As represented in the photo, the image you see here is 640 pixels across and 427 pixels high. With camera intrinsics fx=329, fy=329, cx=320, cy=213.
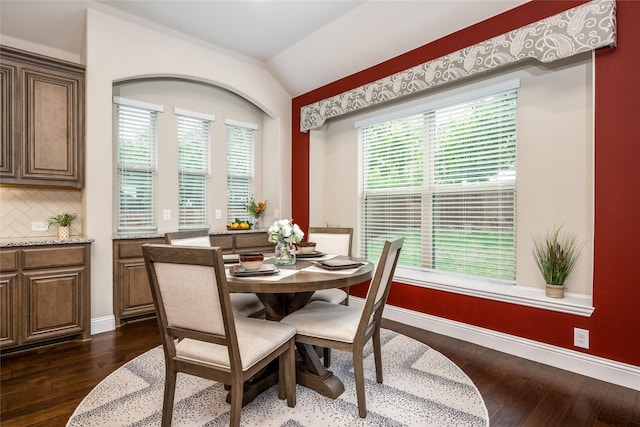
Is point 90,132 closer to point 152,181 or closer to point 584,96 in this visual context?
point 152,181

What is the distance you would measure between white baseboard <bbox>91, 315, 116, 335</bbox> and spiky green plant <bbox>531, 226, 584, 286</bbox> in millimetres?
3965

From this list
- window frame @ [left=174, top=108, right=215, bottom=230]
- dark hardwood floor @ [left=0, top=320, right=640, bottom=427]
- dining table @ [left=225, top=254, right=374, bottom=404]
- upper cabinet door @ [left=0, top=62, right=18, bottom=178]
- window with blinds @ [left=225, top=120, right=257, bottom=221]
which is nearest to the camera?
dining table @ [left=225, top=254, right=374, bottom=404]

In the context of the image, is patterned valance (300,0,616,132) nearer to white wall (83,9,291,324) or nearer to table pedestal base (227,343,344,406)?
white wall (83,9,291,324)

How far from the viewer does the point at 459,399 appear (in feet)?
6.70

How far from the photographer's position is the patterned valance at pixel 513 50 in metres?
2.27

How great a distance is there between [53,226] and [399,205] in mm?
3754

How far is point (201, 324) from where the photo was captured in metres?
1.56

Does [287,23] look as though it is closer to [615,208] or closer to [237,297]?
[237,297]

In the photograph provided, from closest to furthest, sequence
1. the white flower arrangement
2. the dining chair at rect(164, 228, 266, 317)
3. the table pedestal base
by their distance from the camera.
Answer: the table pedestal base → the white flower arrangement → the dining chair at rect(164, 228, 266, 317)

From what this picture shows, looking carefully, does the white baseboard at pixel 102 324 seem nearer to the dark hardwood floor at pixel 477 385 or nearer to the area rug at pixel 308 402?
the dark hardwood floor at pixel 477 385

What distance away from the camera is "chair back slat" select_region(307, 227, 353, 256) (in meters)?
3.21

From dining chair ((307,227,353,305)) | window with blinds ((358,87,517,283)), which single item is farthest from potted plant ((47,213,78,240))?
window with blinds ((358,87,517,283))

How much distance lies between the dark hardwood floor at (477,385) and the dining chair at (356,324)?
790mm

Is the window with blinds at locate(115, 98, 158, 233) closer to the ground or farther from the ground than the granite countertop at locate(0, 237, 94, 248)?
farther from the ground
